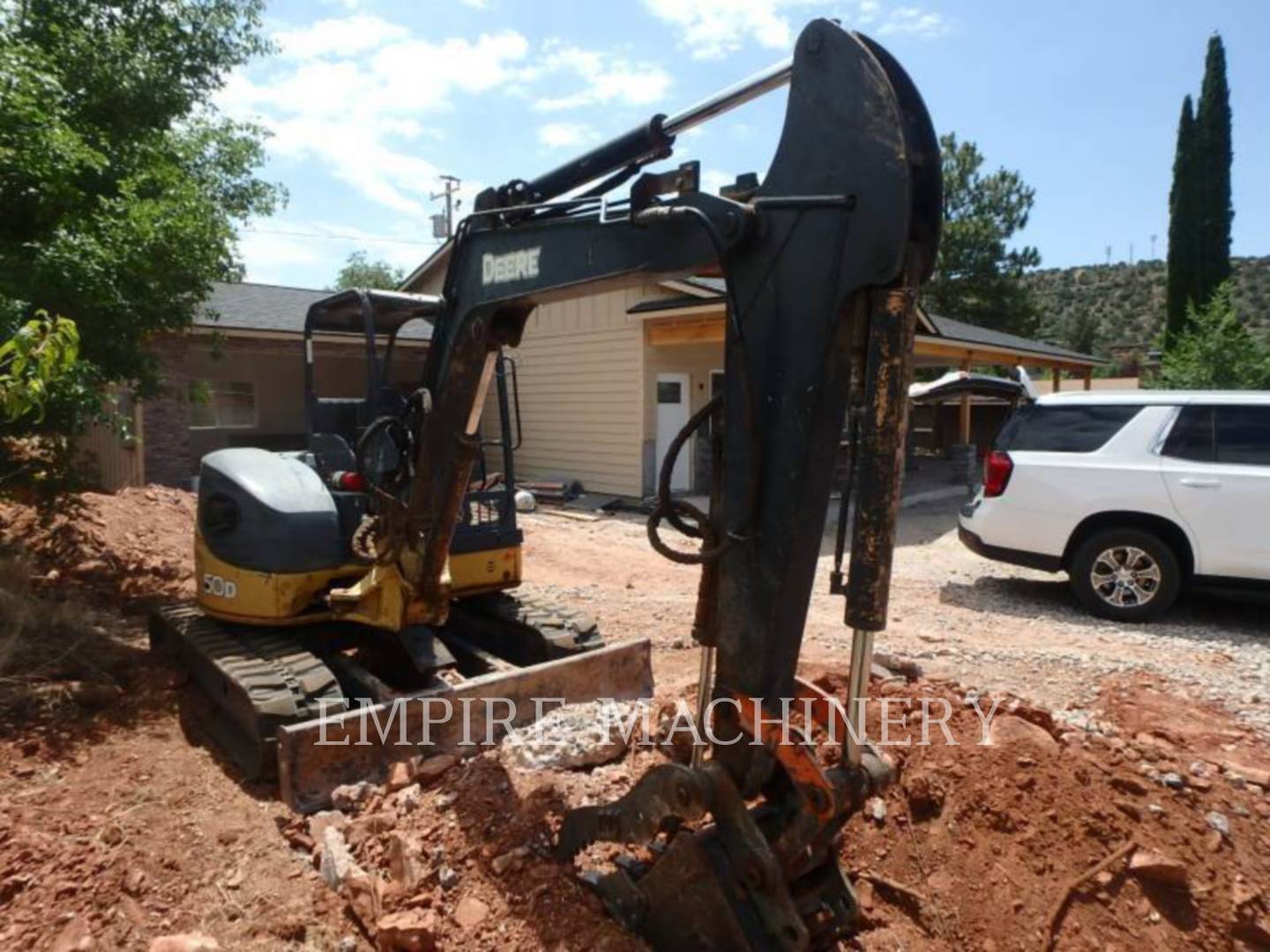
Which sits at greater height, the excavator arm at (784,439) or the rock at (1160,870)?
the excavator arm at (784,439)

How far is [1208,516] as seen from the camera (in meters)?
6.96

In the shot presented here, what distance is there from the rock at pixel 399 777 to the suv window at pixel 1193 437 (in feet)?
21.8

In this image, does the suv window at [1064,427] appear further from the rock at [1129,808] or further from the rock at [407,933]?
the rock at [407,933]

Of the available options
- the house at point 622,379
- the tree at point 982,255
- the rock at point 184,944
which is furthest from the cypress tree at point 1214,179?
the rock at point 184,944

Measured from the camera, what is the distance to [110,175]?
6.55 meters

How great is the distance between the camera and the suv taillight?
7723 mm

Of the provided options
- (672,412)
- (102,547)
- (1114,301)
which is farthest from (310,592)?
(1114,301)

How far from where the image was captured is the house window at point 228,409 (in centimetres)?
1942

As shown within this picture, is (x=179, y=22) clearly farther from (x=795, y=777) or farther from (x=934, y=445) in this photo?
(x=934, y=445)

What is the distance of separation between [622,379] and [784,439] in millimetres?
12472

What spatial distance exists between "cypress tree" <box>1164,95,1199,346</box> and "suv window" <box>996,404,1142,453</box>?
25037 mm

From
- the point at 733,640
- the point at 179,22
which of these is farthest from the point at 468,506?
the point at 179,22

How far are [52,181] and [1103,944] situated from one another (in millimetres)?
7127

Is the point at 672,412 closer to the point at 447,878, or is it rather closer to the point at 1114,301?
the point at 447,878
